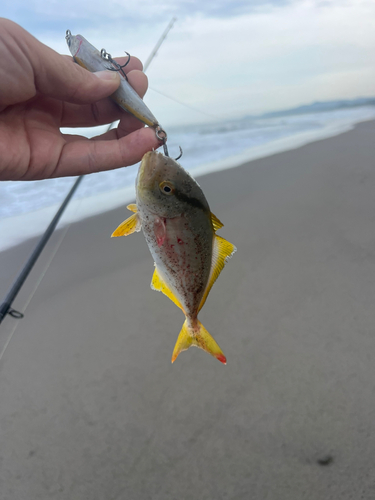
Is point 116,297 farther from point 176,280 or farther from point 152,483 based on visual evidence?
point 176,280

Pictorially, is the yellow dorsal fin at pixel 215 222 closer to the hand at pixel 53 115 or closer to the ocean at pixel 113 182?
the hand at pixel 53 115

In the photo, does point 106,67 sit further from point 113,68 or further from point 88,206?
point 88,206

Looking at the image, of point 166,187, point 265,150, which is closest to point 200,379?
point 166,187

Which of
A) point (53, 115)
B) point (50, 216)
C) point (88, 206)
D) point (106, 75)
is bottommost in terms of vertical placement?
point (88, 206)

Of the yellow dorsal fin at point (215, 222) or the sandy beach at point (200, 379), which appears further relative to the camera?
the sandy beach at point (200, 379)

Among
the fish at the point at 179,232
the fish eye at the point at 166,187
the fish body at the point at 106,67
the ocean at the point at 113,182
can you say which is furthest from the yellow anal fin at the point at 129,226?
the ocean at the point at 113,182

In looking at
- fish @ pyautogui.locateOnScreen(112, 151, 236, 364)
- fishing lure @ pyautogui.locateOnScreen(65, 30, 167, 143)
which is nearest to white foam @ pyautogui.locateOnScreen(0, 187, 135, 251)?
fishing lure @ pyautogui.locateOnScreen(65, 30, 167, 143)
